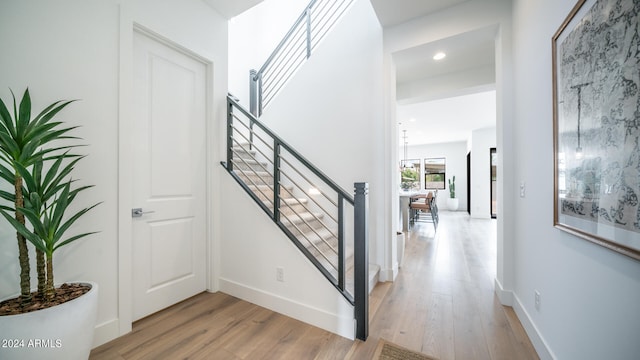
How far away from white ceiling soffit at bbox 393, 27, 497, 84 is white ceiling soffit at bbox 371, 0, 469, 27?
31 centimetres

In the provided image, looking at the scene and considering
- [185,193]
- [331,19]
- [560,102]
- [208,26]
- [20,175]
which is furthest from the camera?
[331,19]

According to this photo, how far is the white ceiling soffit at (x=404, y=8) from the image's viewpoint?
7.62 ft

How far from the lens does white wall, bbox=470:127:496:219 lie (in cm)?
746

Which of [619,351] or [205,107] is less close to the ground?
[205,107]

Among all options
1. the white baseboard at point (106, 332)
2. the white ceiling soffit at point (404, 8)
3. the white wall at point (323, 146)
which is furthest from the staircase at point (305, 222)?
the white ceiling soffit at point (404, 8)

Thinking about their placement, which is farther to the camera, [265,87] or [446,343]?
[265,87]

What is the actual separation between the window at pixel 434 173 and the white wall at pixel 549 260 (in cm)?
829

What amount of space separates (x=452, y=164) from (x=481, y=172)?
1.98 m

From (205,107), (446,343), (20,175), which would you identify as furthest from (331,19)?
(446,343)

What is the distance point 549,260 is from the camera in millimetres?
1437

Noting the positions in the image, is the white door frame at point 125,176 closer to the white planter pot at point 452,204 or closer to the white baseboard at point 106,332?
the white baseboard at point 106,332

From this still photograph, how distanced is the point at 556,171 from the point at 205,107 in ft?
9.34

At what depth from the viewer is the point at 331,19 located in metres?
3.45

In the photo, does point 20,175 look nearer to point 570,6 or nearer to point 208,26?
point 208,26
